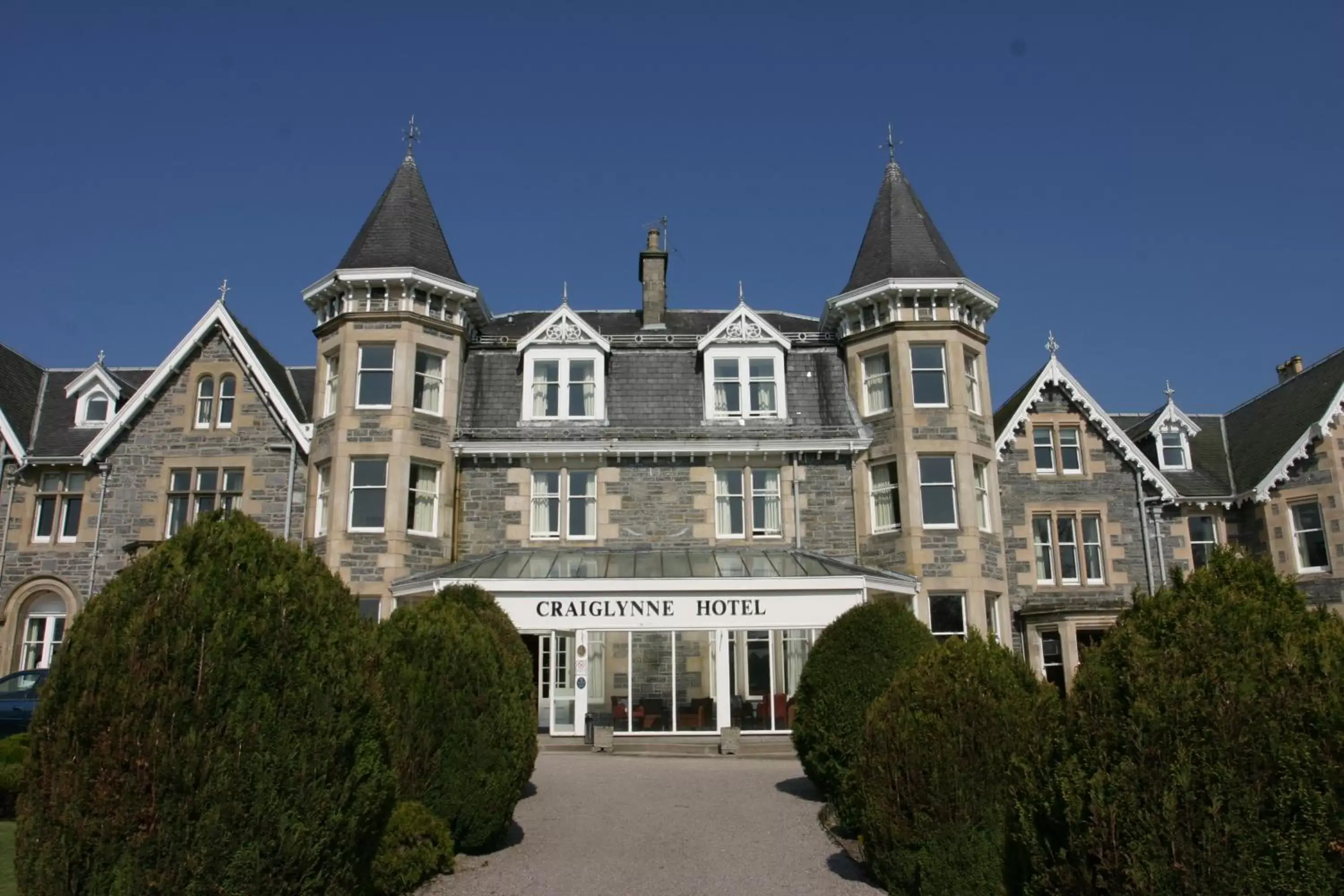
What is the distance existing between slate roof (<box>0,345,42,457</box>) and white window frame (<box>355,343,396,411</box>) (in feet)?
29.5

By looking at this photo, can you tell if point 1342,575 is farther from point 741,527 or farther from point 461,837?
point 461,837

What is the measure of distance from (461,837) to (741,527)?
45.7 feet

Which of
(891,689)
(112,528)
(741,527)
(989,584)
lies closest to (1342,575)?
(989,584)

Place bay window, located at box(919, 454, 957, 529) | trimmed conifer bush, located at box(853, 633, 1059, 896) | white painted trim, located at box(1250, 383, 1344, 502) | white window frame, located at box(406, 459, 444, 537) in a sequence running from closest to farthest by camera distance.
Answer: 1. trimmed conifer bush, located at box(853, 633, 1059, 896)
2. white window frame, located at box(406, 459, 444, 537)
3. bay window, located at box(919, 454, 957, 529)
4. white painted trim, located at box(1250, 383, 1344, 502)

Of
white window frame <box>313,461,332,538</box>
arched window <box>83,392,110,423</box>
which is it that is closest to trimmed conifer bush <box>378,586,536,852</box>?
white window frame <box>313,461,332,538</box>

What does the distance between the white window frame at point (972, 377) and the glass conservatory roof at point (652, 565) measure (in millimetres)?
4703

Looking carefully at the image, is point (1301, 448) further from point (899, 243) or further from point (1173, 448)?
point (899, 243)

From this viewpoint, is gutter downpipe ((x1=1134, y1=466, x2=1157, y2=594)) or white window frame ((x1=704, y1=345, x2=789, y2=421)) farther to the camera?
gutter downpipe ((x1=1134, y1=466, x2=1157, y2=594))

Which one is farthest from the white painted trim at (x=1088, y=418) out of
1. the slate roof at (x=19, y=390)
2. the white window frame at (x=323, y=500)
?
the slate roof at (x=19, y=390)

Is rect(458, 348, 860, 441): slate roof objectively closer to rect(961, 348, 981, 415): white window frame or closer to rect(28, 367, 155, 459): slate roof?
rect(961, 348, 981, 415): white window frame

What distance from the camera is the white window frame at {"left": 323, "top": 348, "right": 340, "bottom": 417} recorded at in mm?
A: 24219

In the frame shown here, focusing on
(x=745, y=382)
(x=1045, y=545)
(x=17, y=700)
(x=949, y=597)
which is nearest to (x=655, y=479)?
(x=745, y=382)

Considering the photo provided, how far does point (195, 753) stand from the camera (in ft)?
19.5

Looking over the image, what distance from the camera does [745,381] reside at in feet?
82.8
